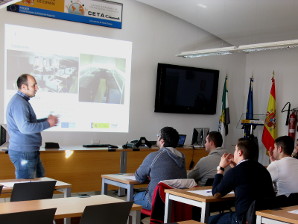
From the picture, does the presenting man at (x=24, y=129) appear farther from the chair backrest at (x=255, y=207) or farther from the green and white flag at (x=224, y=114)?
the green and white flag at (x=224, y=114)

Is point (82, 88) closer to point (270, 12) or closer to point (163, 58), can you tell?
point (163, 58)

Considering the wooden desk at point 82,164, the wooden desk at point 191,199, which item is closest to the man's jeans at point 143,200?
the wooden desk at point 191,199

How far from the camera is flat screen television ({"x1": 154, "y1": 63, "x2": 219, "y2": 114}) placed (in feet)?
28.5

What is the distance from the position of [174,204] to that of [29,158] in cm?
162

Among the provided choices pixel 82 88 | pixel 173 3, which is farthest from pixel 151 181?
pixel 173 3

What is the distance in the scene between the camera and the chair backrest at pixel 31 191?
333 centimetres

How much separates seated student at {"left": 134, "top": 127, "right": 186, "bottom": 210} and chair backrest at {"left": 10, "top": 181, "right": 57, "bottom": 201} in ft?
3.87

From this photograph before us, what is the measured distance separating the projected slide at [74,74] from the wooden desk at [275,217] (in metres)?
4.77

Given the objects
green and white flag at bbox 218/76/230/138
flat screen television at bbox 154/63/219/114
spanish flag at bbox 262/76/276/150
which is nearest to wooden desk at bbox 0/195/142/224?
flat screen television at bbox 154/63/219/114

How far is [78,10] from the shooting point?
7586 mm

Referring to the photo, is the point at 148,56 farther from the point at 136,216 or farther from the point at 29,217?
the point at 29,217

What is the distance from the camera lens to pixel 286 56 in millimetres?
9281

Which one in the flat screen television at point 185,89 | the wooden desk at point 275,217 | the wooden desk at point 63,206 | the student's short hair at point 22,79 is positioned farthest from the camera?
the flat screen television at point 185,89

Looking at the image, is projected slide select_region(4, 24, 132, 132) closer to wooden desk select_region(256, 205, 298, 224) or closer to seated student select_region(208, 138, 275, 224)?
seated student select_region(208, 138, 275, 224)
